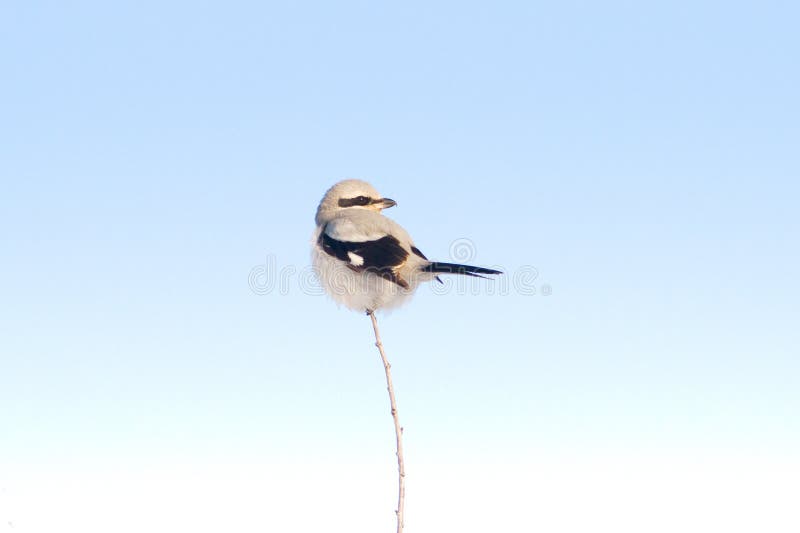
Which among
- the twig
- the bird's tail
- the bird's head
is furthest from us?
the bird's head

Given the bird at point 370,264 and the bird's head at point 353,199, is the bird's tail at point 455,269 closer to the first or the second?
the bird at point 370,264

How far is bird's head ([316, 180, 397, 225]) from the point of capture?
23.0 ft

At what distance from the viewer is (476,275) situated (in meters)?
5.55

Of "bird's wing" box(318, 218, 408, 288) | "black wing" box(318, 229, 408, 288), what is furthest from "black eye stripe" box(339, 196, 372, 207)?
"black wing" box(318, 229, 408, 288)

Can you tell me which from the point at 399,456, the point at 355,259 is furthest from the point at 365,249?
the point at 399,456

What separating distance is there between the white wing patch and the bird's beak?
3.63ft

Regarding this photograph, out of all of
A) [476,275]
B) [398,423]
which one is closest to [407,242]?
[476,275]

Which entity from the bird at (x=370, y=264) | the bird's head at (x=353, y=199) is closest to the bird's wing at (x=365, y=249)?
the bird at (x=370, y=264)

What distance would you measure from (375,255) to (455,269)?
658 mm

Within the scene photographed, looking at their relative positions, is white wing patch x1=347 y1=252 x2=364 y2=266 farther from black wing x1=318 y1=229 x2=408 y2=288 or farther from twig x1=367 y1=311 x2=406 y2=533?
twig x1=367 y1=311 x2=406 y2=533

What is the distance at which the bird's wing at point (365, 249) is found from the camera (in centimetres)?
584

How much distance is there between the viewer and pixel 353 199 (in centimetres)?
707

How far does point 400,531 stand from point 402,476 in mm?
236

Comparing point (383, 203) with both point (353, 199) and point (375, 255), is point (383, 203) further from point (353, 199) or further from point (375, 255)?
point (375, 255)
